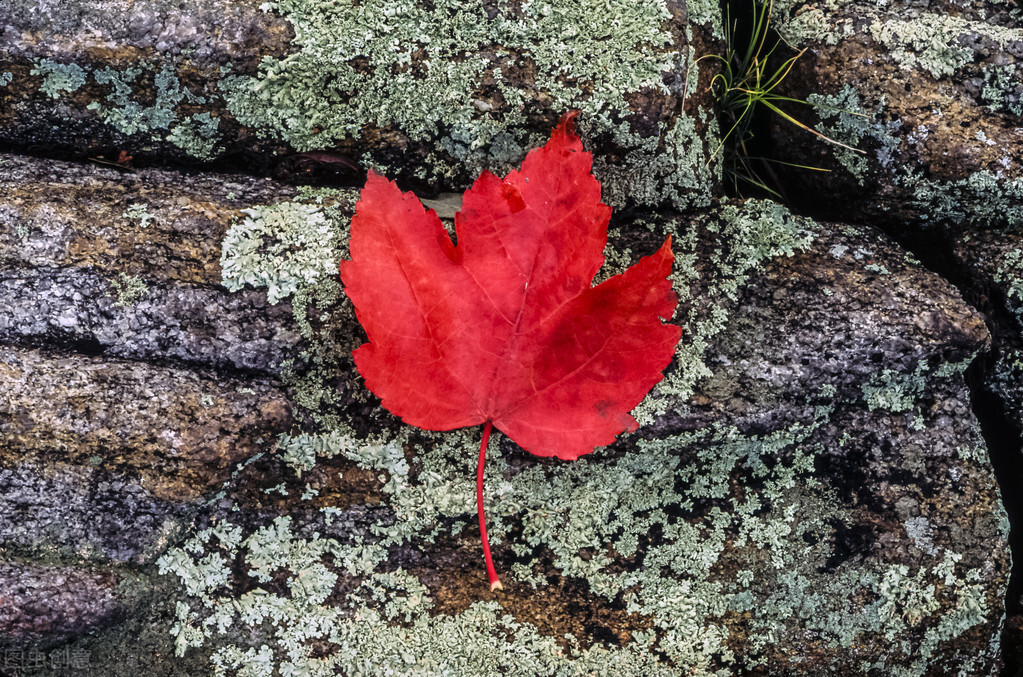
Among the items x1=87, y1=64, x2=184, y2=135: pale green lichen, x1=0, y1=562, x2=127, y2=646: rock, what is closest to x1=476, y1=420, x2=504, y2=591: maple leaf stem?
x1=0, y1=562, x2=127, y2=646: rock

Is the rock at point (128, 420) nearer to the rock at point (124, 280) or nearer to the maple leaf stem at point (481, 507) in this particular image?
the rock at point (124, 280)

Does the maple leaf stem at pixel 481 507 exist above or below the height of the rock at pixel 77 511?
above

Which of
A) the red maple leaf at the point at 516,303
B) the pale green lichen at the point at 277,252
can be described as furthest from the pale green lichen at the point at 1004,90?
the pale green lichen at the point at 277,252

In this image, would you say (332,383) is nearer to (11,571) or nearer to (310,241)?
(310,241)

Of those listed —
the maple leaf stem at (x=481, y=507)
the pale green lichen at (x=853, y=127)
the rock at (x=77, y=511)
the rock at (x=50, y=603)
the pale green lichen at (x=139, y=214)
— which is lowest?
the rock at (x=50, y=603)

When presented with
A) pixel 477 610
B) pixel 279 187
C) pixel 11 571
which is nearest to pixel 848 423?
pixel 477 610

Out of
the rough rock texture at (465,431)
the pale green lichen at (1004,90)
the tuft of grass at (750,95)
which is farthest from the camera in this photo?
the tuft of grass at (750,95)

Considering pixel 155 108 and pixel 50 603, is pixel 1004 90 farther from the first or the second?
pixel 50 603

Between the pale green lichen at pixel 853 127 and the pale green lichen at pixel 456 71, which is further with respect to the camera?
the pale green lichen at pixel 853 127
